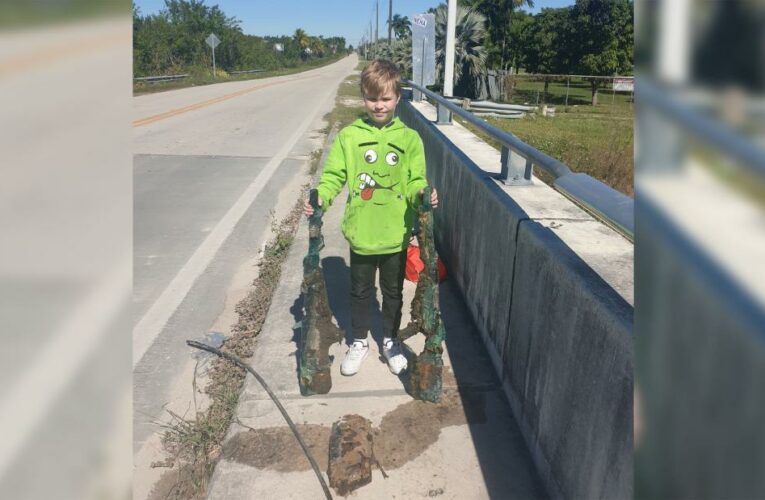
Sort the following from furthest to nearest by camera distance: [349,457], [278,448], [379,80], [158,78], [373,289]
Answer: [158,78] < [373,289] < [379,80] < [278,448] < [349,457]

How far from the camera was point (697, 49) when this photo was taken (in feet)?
0.98

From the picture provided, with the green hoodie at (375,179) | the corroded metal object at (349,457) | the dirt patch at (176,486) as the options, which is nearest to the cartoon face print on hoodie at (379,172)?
the green hoodie at (375,179)

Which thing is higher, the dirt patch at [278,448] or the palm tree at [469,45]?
the palm tree at [469,45]

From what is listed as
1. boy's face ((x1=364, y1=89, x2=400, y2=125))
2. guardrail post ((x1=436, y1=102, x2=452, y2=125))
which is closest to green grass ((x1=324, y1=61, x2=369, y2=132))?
guardrail post ((x1=436, y1=102, x2=452, y2=125))

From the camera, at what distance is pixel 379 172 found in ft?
11.1

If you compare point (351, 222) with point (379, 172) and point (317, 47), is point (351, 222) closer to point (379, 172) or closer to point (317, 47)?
point (379, 172)

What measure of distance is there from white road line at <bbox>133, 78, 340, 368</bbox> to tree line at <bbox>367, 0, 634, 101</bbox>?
9965 mm

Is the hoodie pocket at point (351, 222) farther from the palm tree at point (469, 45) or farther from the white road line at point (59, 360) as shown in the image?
the palm tree at point (469, 45)

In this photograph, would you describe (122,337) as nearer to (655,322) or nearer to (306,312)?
(655,322)

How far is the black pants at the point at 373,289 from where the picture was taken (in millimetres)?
3609

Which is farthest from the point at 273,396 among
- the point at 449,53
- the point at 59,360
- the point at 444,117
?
the point at 449,53

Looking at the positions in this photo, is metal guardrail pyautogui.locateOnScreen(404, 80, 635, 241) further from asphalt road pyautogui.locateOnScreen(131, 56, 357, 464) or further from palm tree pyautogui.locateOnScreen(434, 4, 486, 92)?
palm tree pyautogui.locateOnScreen(434, 4, 486, 92)

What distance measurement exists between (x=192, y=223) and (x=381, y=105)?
4.32 meters

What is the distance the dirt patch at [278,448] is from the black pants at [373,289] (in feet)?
2.64
